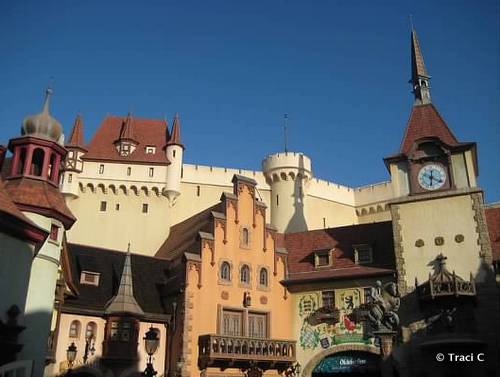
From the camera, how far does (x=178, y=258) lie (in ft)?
123

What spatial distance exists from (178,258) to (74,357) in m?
10.1

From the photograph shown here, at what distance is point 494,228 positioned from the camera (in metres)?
32.9

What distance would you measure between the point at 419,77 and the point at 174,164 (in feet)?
83.4

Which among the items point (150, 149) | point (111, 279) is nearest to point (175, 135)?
point (150, 149)

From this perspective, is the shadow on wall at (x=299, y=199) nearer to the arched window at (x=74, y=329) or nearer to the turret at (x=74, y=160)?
the turret at (x=74, y=160)

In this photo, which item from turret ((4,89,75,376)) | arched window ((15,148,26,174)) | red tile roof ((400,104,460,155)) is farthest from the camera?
red tile roof ((400,104,460,155))

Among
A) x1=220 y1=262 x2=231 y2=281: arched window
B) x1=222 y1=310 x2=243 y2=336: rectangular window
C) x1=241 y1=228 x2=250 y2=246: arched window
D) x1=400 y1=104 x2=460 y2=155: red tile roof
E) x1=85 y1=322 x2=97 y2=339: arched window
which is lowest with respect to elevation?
x1=85 y1=322 x2=97 y2=339: arched window

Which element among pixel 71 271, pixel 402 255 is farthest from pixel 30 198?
pixel 402 255

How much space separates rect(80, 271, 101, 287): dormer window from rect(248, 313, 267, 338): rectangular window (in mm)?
9498

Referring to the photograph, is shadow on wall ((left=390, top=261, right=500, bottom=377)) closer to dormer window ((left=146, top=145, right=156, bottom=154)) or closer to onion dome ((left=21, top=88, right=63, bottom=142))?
onion dome ((left=21, top=88, right=63, bottom=142))

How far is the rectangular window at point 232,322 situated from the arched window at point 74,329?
8.23m

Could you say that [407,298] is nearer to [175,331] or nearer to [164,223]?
[175,331]

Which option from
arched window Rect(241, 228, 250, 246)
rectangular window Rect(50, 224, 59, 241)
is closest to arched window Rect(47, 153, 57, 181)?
rectangular window Rect(50, 224, 59, 241)

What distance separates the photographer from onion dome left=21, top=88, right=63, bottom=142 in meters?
28.4
